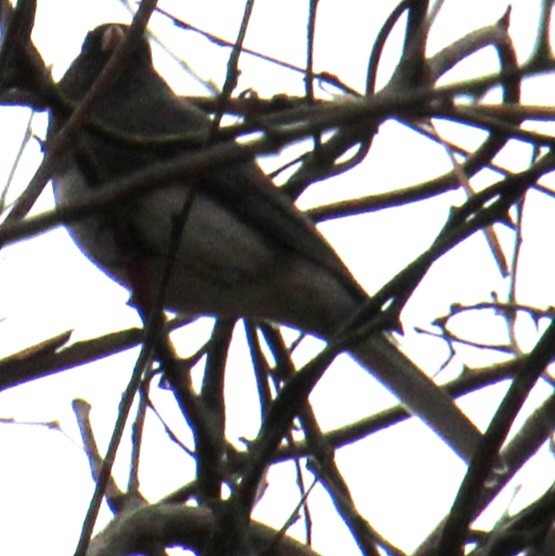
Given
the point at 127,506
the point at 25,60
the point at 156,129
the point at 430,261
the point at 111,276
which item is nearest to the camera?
the point at 25,60

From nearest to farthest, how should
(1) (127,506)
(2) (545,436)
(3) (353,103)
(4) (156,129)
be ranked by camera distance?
(3) (353,103) < (1) (127,506) < (2) (545,436) < (4) (156,129)

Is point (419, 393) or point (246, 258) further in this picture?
point (246, 258)

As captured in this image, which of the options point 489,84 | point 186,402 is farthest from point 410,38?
point 489,84

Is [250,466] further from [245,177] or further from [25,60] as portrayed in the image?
[245,177]

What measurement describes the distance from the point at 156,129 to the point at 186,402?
5.10 feet

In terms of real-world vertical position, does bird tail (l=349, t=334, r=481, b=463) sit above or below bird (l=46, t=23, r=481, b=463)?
below

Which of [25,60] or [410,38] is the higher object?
[410,38]

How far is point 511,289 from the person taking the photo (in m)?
2.27

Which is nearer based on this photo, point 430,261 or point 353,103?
point 353,103

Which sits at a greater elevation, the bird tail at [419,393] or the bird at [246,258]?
the bird at [246,258]

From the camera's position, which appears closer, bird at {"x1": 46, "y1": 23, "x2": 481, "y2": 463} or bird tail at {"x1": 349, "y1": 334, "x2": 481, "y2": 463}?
bird tail at {"x1": 349, "y1": 334, "x2": 481, "y2": 463}

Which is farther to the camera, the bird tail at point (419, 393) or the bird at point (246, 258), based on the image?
the bird at point (246, 258)

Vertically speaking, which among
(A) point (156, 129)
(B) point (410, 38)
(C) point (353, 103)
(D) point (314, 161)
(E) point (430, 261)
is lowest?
(C) point (353, 103)

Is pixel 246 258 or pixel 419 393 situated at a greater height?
pixel 246 258
